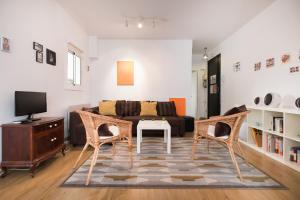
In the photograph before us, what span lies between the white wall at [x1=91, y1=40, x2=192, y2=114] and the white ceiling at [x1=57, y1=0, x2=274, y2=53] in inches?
12.4

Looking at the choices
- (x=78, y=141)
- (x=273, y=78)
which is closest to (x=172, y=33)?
(x=273, y=78)

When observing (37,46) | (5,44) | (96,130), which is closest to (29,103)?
(5,44)

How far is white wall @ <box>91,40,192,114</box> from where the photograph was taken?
5.92m

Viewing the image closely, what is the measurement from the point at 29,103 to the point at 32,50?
0.89 metres

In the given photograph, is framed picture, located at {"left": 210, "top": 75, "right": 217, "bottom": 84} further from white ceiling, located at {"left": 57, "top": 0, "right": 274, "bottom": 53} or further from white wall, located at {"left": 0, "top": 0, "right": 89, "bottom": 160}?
white wall, located at {"left": 0, "top": 0, "right": 89, "bottom": 160}

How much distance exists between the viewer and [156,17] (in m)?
4.29

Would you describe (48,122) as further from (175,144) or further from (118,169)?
(175,144)

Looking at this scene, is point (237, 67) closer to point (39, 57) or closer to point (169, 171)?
point (169, 171)

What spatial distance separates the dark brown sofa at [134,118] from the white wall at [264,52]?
165 cm

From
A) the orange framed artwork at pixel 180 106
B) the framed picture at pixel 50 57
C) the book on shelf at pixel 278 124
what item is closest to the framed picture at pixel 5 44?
the framed picture at pixel 50 57

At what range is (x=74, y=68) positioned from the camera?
4938mm

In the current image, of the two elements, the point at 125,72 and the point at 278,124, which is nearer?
the point at 278,124

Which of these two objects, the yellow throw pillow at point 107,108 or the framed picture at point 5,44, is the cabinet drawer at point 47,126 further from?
the yellow throw pillow at point 107,108

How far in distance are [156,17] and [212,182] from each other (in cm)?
347
